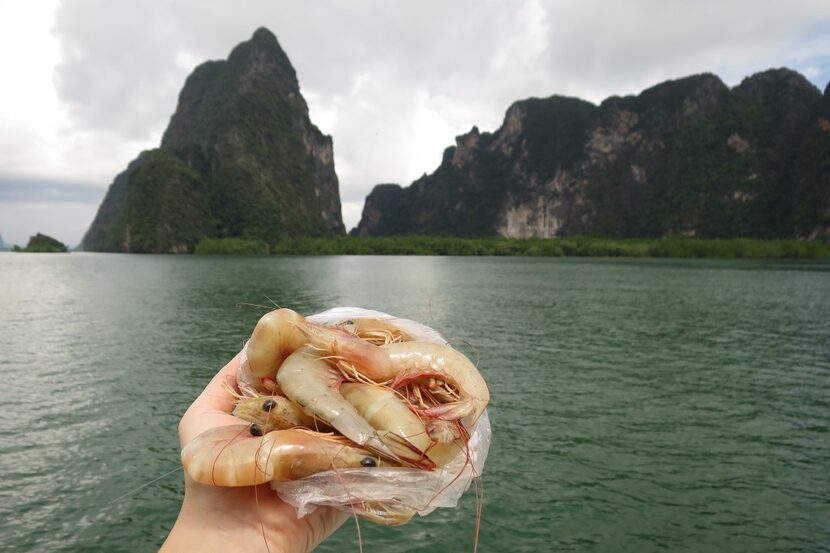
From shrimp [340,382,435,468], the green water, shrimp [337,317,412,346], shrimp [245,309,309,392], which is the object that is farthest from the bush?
shrimp [340,382,435,468]

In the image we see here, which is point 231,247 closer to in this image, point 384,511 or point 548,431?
point 548,431

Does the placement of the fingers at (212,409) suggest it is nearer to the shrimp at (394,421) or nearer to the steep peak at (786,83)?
the shrimp at (394,421)

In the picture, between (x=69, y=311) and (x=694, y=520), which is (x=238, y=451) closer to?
(x=694, y=520)

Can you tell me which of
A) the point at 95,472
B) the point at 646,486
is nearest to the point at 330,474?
the point at 646,486

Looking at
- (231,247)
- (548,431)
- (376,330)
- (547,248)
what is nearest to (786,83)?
(547,248)

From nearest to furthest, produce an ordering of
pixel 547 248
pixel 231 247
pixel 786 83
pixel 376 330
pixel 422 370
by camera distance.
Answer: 1. pixel 422 370
2. pixel 376 330
3. pixel 547 248
4. pixel 231 247
5. pixel 786 83

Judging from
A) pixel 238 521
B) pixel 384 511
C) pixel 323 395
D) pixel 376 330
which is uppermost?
pixel 376 330
